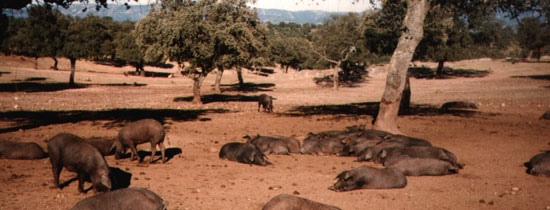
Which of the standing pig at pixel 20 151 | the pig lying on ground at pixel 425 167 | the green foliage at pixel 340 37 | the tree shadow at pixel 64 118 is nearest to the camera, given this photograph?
the pig lying on ground at pixel 425 167

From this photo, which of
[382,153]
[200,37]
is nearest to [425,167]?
[382,153]

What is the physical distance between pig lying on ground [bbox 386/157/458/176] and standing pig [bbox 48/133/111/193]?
7509 mm

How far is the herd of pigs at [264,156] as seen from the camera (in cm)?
681

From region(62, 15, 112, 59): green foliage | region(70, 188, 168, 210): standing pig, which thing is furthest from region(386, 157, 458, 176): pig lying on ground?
region(62, 15, 112, 59): green foliage

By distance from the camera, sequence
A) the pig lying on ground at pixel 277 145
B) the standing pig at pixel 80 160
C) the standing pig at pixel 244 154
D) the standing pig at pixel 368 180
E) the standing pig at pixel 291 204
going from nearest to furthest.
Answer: the standing pig at pixel 291 204 < the standing pig at pixel 80 160 < the standing pig at pixel 368 180 < the standing pig at pixel 244 154 < the pig lying on ground at pixel 277 145

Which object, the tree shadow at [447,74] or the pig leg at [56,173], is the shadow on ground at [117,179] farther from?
the tree shadow at [447,74]

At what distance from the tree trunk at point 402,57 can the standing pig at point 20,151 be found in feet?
42.5

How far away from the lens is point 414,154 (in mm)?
11484

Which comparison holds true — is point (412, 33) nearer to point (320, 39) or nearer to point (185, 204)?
point (185, 204)

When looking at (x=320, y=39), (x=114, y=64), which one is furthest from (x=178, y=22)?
(x=114, y=64)

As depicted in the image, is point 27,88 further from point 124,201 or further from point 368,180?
point 368,180

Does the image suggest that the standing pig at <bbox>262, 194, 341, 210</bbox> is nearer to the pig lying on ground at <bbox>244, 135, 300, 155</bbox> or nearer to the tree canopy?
the pig lying on ground at <bbox>244, 135, 300, 155</bbox>

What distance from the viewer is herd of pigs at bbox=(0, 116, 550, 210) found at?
6.81 metres

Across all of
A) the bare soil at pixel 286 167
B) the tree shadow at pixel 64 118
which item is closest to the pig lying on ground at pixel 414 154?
the bare soil at pixel 286 167
